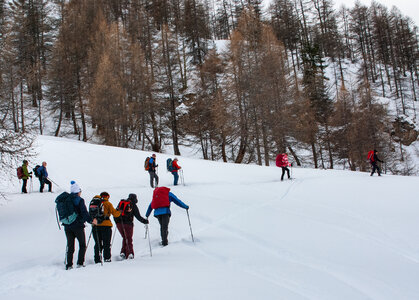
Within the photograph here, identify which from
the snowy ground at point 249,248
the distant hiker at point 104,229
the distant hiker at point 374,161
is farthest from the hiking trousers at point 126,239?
the distant hiker at point 374,161

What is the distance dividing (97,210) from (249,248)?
368 centimetres

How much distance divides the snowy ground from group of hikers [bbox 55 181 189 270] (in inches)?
15.4

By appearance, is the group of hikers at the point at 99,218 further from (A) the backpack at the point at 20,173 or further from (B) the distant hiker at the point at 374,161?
(B) the distant hiker at the point at 374,161

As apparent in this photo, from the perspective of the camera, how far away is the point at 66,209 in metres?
6.18

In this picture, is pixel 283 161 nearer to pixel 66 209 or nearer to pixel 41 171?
pixel 66 209

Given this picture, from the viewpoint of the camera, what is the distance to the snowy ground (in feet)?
15.1

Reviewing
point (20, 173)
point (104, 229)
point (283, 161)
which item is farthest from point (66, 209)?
point (283, 161)

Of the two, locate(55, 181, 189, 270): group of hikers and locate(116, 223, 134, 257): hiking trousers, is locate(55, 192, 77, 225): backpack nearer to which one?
locate(55, 181, 189, 270): group of hikers

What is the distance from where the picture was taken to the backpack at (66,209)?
617 centimetres

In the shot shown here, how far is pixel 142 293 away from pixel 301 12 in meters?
65.1

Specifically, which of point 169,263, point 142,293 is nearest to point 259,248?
point 169,263

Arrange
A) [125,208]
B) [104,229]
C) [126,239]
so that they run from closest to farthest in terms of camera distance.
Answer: [104,229]
[126,239]
[125,208]

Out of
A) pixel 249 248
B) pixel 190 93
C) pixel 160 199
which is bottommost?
pixel 249 248

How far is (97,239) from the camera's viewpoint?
Result: 6.57 metres
